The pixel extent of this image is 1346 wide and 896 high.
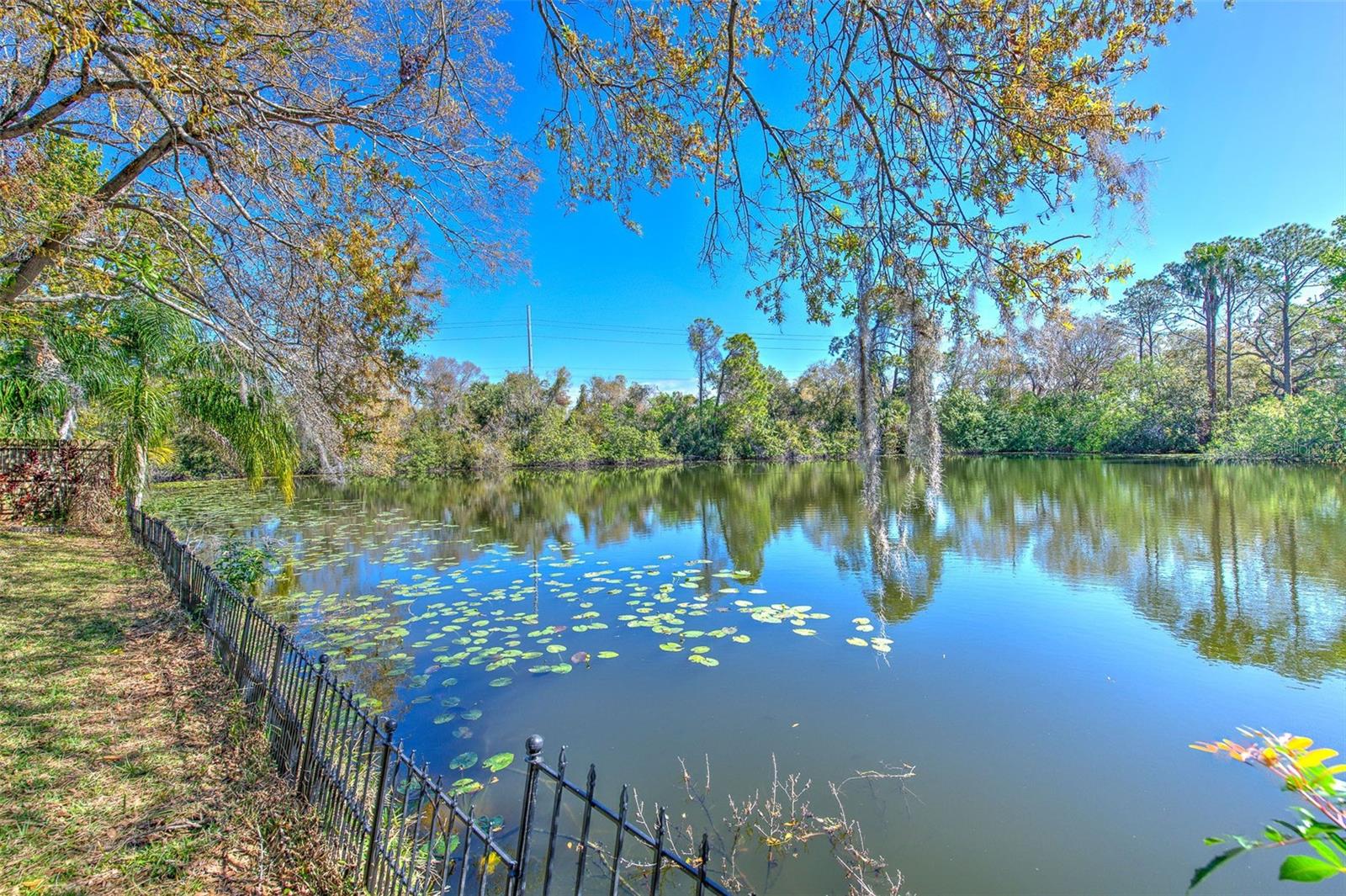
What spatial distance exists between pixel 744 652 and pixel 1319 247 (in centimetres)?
3224

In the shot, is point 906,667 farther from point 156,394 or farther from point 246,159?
point 156,394

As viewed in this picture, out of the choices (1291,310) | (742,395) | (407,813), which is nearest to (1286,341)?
(1291,310)

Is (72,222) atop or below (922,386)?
atop

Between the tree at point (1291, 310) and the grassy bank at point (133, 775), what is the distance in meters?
33.5

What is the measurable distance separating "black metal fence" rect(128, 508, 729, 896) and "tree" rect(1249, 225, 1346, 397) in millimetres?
32131

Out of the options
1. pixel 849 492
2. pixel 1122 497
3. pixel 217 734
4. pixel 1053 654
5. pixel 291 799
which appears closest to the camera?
pixel 291 799

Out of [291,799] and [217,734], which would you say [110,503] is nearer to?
[217,734]

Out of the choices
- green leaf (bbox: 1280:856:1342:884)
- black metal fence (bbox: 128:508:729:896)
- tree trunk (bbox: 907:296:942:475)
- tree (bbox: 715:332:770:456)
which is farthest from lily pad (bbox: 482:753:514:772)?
tree (bbox: 715:332:770:456)

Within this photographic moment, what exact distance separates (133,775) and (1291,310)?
1530 inches

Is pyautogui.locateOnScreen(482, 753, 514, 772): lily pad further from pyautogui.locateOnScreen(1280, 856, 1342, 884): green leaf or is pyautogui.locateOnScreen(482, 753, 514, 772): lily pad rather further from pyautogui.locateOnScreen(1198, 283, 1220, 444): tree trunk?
pyautogui.locateOnScreen(1198, 283, 1220, 444): tree trunk

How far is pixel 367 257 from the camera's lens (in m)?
4.29

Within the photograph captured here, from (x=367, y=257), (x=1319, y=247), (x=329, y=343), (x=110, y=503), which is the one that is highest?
(x=1319, y=247)

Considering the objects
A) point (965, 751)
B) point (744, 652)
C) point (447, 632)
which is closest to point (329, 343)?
point (447, 632)

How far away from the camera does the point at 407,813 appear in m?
2.42
